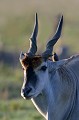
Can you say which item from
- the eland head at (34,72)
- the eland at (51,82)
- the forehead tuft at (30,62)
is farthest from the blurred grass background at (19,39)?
the forehead tuft at (30,62)

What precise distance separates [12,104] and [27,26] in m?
21.2

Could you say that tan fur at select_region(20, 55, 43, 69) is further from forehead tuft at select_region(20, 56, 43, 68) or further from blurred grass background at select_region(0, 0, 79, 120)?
blurred grass background at select_region(0, 0, 79, 120)

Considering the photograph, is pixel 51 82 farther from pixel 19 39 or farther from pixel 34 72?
pixel 19 39

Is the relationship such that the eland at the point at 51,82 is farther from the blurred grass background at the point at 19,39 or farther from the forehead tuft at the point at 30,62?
the blurred grass background at the point at 19,39

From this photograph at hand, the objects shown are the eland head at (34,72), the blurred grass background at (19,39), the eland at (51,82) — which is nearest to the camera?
the eland head at (34,72)

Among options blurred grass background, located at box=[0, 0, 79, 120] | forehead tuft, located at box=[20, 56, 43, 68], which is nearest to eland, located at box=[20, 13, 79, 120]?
forehead tuft, located at box=[20, 56, 43, 68]

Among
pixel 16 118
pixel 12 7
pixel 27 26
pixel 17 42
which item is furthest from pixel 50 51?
pixel 12 7

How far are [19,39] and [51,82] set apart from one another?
25123 mm

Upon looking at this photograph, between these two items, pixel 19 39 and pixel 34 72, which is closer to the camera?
pixel 34 72

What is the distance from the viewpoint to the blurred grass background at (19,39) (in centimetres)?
1481

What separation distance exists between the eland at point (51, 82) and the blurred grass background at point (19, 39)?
4125mm

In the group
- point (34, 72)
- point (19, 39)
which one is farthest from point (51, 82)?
point (19, 39)

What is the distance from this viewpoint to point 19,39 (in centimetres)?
3422

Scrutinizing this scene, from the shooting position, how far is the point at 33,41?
916 cm
